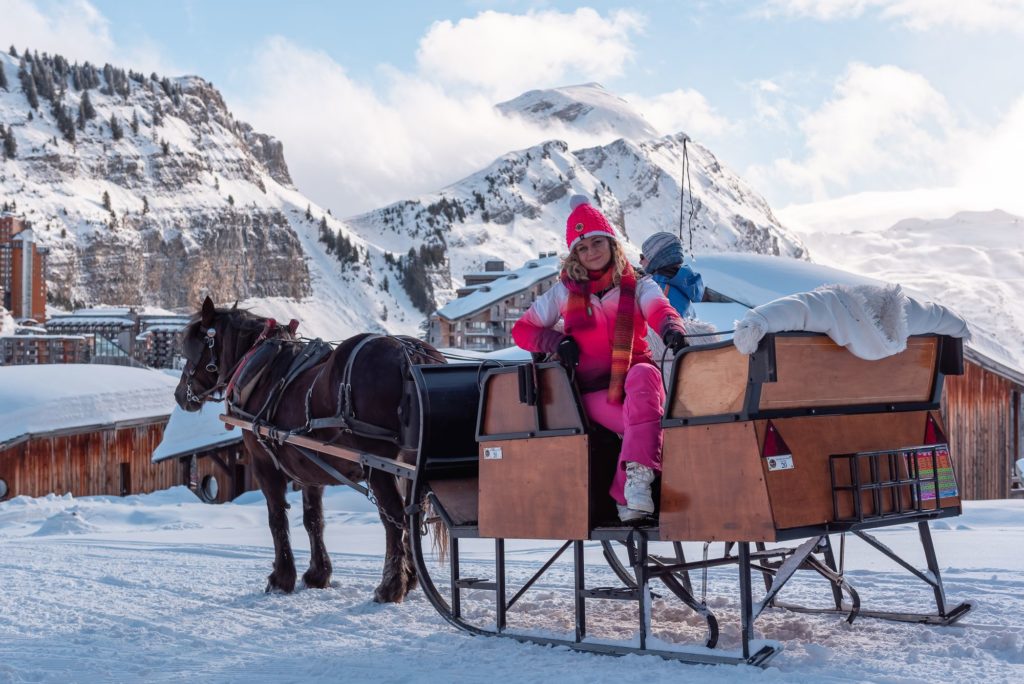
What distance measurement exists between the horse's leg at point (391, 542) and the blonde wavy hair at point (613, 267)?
253cm

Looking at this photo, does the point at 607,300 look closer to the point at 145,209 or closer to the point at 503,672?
the point at 503,672

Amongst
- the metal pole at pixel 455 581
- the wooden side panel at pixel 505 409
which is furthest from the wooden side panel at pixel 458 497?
the wooden side panel at pixel 505 409

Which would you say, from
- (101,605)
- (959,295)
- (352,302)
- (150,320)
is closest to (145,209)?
(352,302)

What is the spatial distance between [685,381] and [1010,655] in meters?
1.90

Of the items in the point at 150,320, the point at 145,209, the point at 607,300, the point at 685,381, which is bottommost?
the point at 685,381

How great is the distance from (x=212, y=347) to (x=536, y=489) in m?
4.35

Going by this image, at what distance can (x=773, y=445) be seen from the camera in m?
4.57

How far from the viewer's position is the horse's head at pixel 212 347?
888cm

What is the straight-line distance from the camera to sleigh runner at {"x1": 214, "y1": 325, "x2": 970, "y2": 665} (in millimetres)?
4609

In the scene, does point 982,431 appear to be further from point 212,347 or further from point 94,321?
point 94,321

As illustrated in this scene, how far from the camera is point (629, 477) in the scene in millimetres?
4992

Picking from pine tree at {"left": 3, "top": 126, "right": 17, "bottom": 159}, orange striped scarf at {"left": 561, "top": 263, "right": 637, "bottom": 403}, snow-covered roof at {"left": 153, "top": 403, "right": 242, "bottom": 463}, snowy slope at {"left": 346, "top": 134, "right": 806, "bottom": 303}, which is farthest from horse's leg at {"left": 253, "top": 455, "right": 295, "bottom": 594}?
snowy slope at {"left": 346, "top": 134, "right": 806, "bottom": 303}

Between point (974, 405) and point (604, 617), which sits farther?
point (974, 405)

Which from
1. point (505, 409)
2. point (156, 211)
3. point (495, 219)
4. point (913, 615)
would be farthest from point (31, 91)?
point (913, 615)
